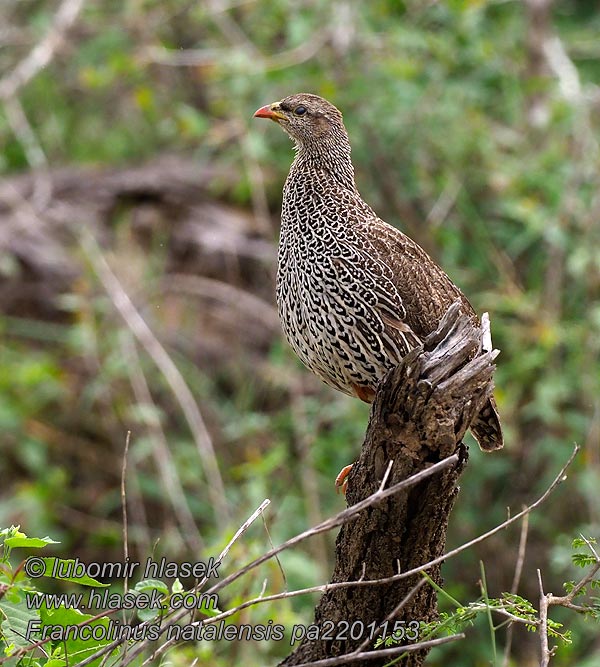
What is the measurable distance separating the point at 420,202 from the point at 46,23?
3234 millimetres

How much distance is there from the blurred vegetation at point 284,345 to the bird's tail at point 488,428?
2423 mm

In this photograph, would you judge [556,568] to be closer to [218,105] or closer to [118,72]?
[218,105]

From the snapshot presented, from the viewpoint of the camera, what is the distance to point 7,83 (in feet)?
25.4

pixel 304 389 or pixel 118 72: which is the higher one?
pixel 118 72

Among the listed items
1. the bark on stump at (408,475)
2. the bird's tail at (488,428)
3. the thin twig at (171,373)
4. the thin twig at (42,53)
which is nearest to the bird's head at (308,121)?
the bird's tail at (488,428)

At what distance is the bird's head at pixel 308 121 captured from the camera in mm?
4660

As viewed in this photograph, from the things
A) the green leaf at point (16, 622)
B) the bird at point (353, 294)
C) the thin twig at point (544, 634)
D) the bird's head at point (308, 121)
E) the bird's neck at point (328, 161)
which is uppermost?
the bird's head at point (308, 121)

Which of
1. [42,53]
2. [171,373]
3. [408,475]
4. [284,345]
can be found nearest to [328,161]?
[408,475]

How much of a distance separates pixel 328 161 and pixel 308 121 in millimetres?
194

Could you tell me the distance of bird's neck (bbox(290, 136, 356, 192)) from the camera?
4.60m

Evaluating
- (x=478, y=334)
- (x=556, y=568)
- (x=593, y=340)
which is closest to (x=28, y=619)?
(x=478, y=334)

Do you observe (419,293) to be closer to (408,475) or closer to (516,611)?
(408,475)

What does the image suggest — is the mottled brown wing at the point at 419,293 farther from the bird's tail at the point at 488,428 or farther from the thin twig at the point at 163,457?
the thin twig at the point at 163,457

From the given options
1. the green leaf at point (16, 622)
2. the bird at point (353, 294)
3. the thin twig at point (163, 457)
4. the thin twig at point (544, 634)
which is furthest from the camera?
the thin twig at point (163, 457)
